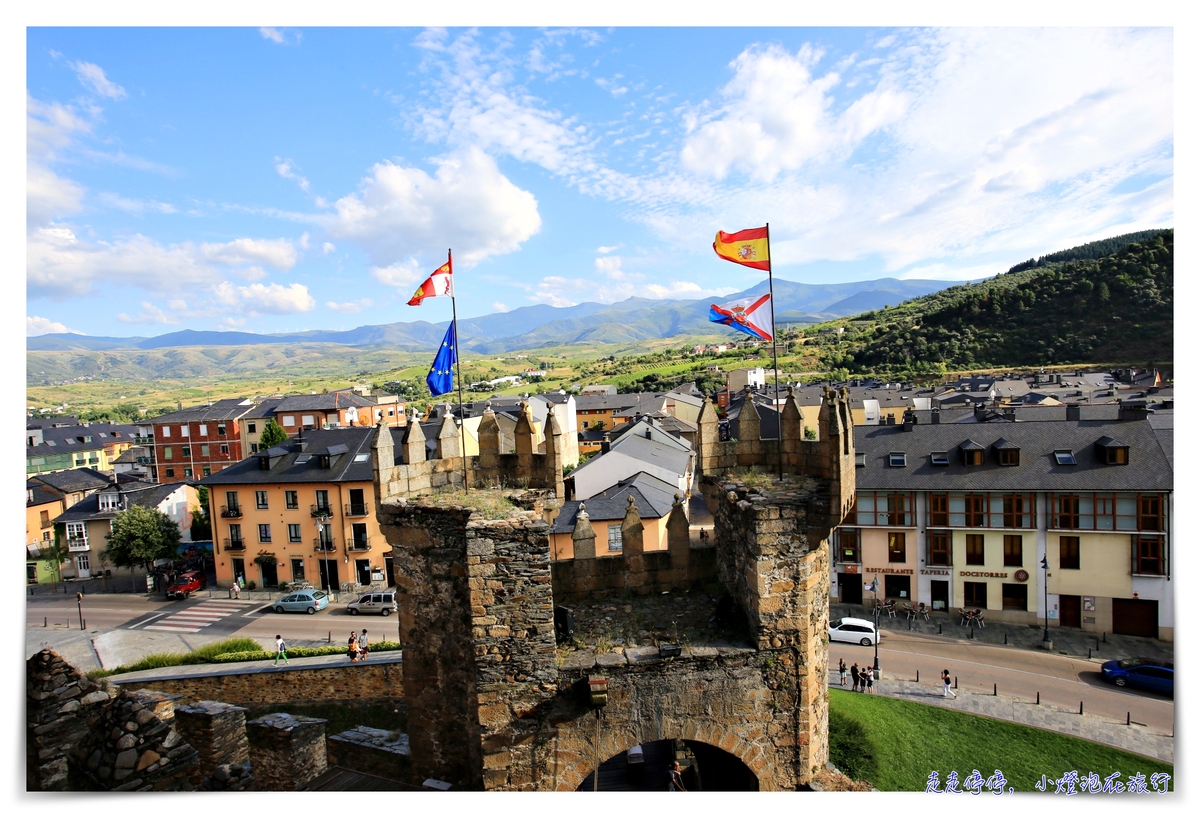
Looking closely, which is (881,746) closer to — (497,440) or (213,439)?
(497,440)

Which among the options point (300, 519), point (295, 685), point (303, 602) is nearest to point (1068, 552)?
point (295, 685)

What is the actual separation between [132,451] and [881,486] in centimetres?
9587

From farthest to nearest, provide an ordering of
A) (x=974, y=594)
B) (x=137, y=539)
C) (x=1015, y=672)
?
1. (x=137, y=539)
2. (x=974, y=594)
3. (x=1015, y=672)

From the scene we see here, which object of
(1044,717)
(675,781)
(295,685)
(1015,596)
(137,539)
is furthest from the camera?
(137,539)

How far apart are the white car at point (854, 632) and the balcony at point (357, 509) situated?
2747 cm

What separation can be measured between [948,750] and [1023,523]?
53.0ft

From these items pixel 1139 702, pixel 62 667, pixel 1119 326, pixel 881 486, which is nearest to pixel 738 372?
pixel 1119 326

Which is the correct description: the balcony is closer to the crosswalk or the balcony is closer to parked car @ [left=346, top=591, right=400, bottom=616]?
parked car @ [left=346, top=591, right=400, bottom=616]

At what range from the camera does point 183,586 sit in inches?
1543

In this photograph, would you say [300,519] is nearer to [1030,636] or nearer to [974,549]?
[974,549]

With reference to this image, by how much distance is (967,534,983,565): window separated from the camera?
3175cm

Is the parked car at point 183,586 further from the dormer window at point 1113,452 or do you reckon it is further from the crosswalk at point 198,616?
the dormer window at point 1113,452

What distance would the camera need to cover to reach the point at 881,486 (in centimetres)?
3284

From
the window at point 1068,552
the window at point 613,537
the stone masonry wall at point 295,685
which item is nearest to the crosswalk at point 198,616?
the stone masonry wall at point 295,685
